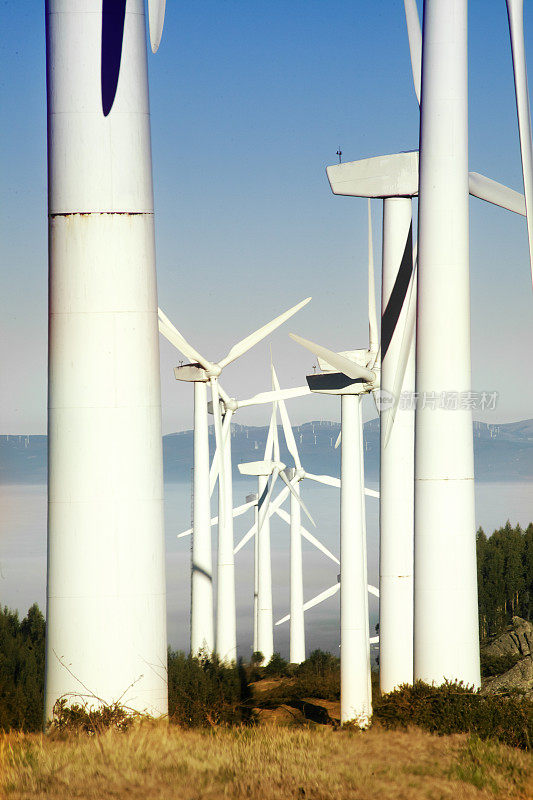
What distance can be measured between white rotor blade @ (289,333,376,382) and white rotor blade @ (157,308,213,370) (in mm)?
10026

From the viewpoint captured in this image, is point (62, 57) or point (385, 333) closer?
point (62, 57)

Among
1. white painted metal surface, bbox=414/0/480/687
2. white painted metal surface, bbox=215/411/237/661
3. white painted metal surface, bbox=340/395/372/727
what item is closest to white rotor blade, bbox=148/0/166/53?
white painted metal surface, bbox=414/0/480/687

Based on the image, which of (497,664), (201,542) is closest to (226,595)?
(201,542)

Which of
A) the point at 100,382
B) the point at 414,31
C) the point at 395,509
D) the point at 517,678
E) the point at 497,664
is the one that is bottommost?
the point at 497,664

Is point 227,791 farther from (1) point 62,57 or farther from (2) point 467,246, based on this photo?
(2) point 467,246

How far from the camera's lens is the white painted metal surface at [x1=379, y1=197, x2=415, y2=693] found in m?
37.8

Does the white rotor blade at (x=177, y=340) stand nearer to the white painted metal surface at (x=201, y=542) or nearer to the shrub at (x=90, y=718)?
the white painted metal surface at (x=201, y=542)

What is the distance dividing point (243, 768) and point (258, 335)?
43395 millimetres

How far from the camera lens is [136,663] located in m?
19.0

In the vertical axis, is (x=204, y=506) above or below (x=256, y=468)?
below

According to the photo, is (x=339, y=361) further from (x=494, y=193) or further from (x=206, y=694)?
(x=206, y=694)

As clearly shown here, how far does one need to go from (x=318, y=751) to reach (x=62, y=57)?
14.0 metres

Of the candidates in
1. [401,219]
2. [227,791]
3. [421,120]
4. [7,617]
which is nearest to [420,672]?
[227,791]

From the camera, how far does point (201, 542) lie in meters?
64.9
